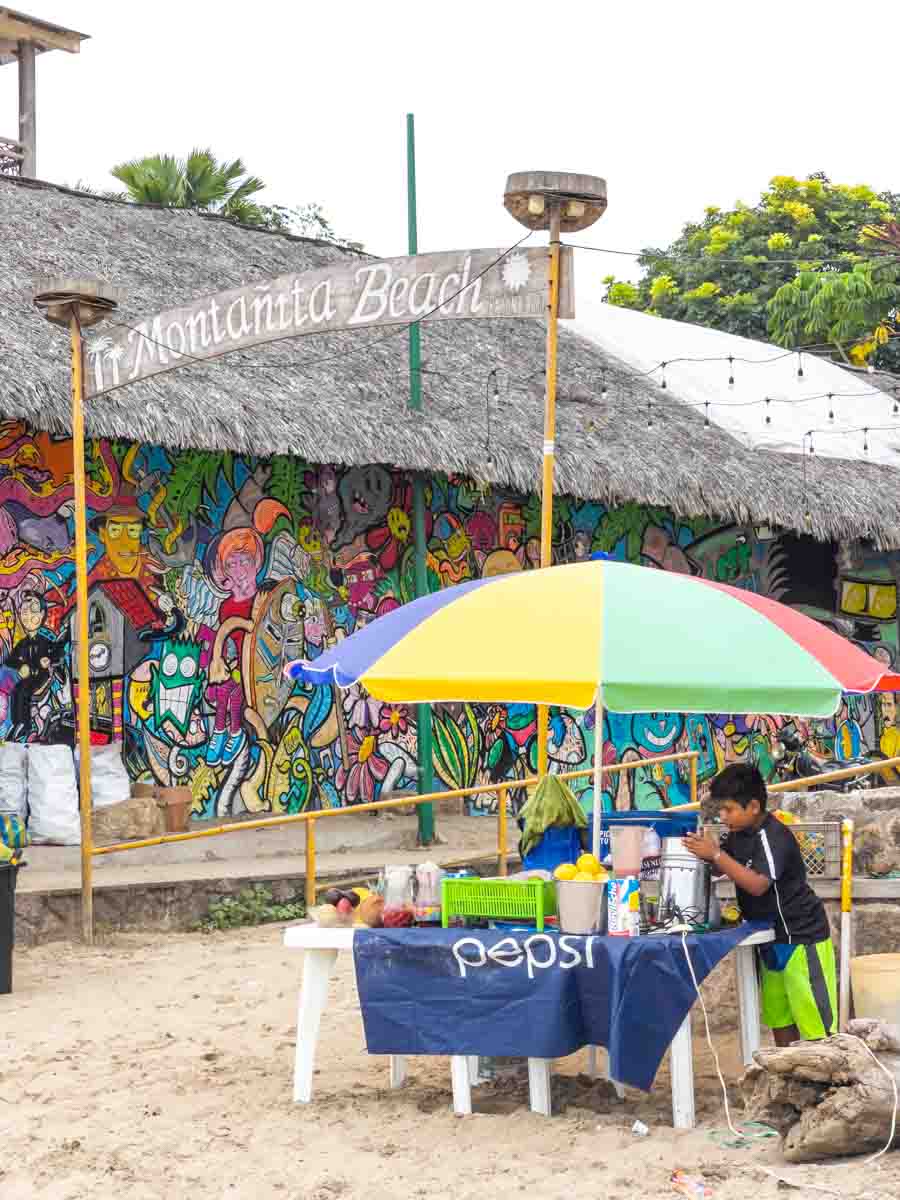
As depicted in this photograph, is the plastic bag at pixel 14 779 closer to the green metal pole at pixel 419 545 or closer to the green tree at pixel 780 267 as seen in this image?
the green metal pole at pixel 419 545

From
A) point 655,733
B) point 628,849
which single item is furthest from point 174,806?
point 628,849

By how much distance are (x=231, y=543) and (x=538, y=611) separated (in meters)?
6.88

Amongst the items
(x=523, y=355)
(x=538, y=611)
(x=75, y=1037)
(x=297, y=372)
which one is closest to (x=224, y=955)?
(x=75, y=1037)

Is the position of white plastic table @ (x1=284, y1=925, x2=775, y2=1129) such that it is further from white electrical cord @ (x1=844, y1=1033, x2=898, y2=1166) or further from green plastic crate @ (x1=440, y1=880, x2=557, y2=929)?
white electrical cord @ (x1=844, y1=1033, x2=898, y2=1166)

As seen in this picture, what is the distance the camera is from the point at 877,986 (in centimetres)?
687

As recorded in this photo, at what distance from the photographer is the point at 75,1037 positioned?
791 cm

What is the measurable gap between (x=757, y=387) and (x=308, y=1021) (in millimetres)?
13196

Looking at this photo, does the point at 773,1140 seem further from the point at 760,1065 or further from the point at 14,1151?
the point at 14,1151

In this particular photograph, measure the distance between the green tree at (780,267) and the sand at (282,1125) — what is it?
2169 centimetres

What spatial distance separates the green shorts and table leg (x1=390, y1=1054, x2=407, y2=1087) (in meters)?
1.47

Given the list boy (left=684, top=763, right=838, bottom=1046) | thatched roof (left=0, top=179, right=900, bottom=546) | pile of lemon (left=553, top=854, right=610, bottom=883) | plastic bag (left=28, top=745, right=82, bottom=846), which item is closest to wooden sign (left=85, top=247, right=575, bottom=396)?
thatched roof (left=0, top=179, right=900, bottom=546)

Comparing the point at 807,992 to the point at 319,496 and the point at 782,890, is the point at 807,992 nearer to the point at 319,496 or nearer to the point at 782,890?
the point at 782,890

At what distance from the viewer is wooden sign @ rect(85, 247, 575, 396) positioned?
9.59 metres

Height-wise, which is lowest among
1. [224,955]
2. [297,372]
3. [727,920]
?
[224,955]
